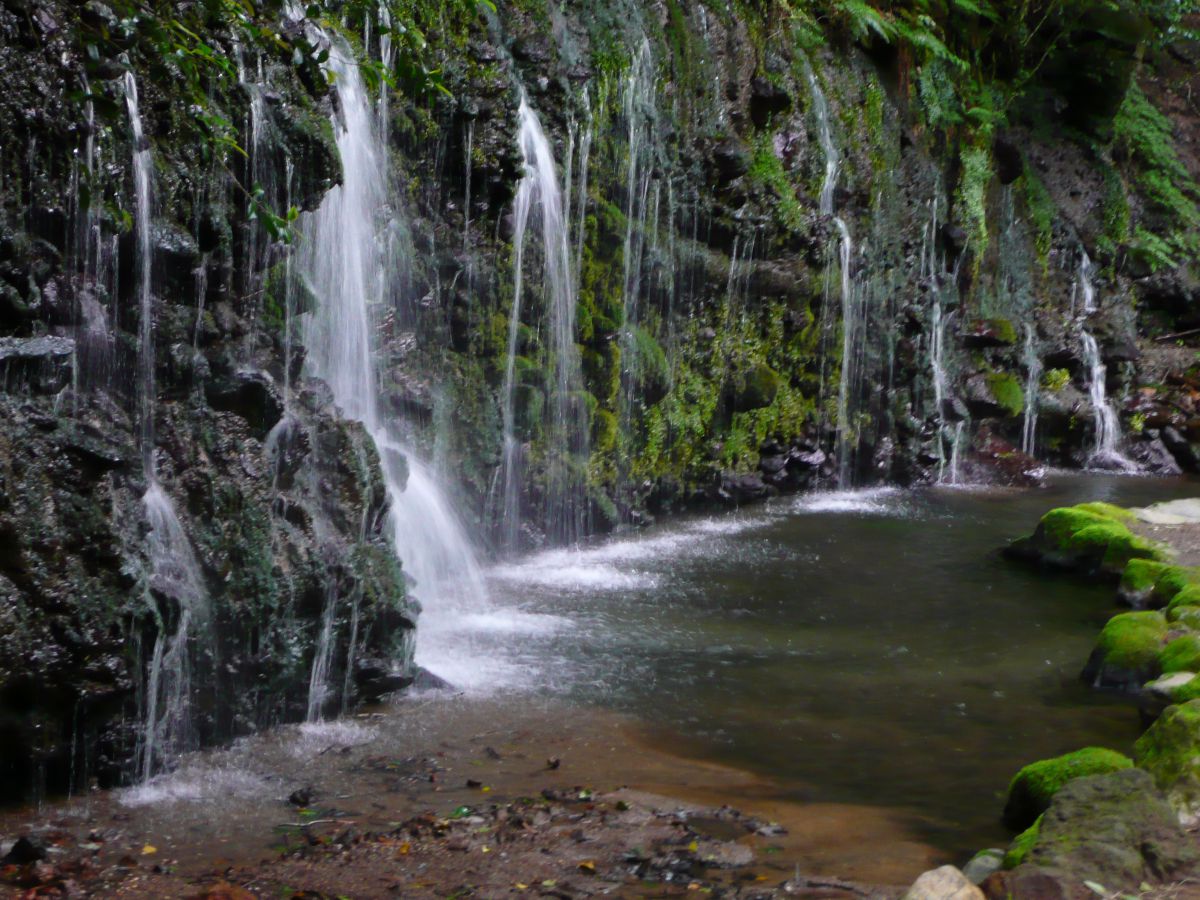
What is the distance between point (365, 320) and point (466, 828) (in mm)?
5658

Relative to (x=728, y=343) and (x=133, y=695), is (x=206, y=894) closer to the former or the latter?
(x=133, y=695)

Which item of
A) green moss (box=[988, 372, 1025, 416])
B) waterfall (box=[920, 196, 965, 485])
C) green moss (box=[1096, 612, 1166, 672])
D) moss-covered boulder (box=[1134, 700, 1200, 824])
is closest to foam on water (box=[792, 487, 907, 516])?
waterfall (box=[920, 196, 965, 485])

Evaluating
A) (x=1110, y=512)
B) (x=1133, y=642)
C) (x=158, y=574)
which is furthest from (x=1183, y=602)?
(x=158, y=574)

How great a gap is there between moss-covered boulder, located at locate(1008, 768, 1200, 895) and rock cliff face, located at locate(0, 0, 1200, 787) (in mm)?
4232

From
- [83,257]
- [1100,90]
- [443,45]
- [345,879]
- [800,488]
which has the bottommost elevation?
[345,879]

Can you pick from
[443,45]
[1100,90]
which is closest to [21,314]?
[443,45]

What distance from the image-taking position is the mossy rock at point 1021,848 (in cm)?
476

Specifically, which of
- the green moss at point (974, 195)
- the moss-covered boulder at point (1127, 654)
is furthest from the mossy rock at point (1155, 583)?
the green moss at point (974, 195)

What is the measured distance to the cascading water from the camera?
6.29m

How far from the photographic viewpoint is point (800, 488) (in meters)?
16.9

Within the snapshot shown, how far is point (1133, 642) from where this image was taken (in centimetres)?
864

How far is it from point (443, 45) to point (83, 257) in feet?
17.5

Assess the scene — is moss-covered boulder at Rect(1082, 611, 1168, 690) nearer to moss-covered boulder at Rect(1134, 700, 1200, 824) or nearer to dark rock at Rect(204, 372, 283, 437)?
moss-covered boulder at Rect(1134, 700, 1200, 824)

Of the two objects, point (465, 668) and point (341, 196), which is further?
point (341, 196)
